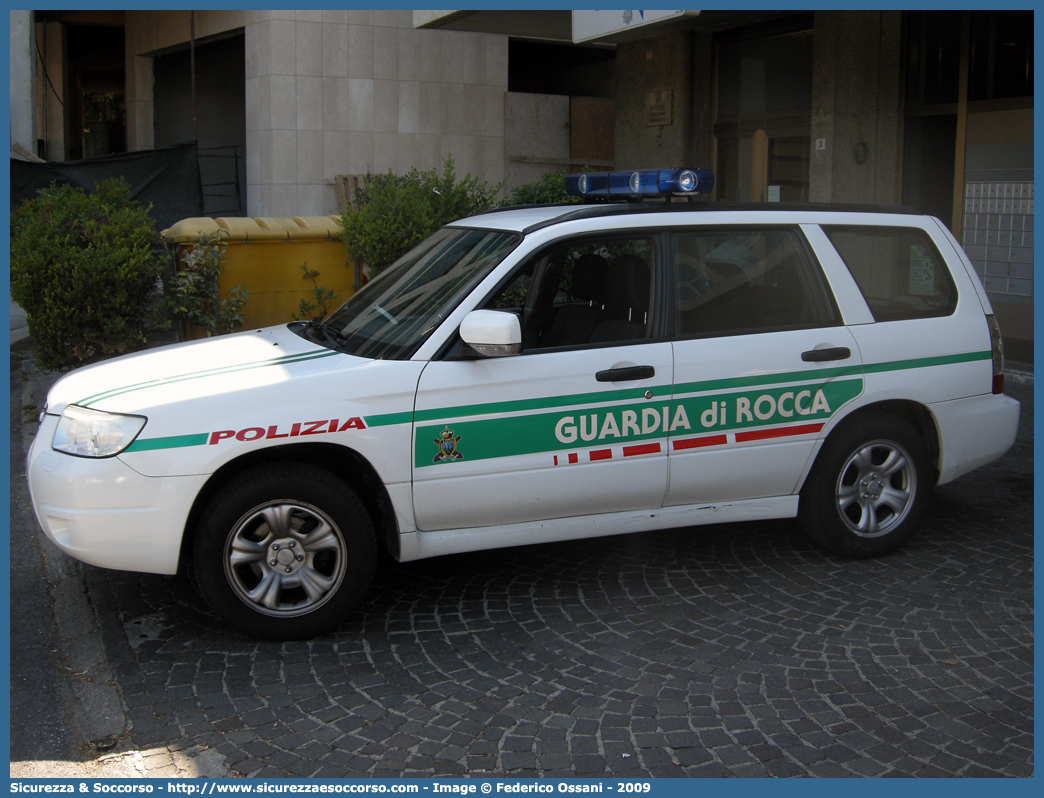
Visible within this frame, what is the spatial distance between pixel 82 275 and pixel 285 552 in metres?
4.52

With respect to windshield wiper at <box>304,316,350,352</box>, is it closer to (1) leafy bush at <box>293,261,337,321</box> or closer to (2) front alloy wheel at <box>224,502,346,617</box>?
(2) front alloy wheel at <box>224,502,346,617</box>

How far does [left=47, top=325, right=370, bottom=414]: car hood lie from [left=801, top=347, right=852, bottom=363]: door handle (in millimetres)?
2252

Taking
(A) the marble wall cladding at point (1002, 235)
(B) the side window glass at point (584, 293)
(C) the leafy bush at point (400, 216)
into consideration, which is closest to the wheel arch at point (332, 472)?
(B) the side window glass at point (584, 293)

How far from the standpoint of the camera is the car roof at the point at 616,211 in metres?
4.97

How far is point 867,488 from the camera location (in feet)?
17.6

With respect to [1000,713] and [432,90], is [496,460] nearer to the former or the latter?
[1000,713]

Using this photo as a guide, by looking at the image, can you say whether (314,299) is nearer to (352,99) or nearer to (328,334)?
(328,334)

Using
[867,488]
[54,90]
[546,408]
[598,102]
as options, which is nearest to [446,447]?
[546,408]

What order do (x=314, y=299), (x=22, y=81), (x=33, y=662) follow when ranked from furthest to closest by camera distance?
(x=22, y=81), (x=314, y=299), (x=33, y=662)

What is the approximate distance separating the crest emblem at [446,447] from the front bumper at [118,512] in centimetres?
101

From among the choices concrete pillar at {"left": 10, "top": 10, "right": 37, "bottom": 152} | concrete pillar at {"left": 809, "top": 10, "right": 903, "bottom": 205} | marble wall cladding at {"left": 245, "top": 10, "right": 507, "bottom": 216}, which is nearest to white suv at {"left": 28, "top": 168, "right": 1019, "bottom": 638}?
concrete pillar at {"left": 809, "top": 10, "right": 903, "bottom": 205}

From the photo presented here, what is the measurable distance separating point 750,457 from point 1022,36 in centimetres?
760

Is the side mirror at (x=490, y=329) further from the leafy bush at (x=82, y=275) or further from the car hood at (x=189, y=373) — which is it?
the leafy bush at (x=82, y=275)
